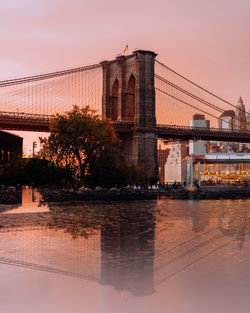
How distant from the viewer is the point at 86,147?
2016 inches

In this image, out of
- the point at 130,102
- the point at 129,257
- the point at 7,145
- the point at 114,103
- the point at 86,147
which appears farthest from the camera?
the point at 7,145

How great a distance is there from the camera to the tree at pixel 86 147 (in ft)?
163

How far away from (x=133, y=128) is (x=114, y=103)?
35.8 ft

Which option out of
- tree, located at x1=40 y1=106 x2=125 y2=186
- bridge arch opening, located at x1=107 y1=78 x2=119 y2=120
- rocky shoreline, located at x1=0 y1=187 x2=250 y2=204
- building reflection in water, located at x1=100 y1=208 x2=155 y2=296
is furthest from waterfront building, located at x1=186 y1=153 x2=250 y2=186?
building reflection in water, located at x1=100 y1=208 x2=155 y2=296

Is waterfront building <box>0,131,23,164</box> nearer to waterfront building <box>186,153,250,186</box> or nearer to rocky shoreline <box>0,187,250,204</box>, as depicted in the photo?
waterfront building <box>186,153,250,186</box>

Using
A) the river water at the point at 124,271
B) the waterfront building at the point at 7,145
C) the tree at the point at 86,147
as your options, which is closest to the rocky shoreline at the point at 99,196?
the tree at the point at 86,147

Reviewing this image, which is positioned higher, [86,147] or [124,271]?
[86,147]

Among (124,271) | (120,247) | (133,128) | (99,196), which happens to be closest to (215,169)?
(133,128)

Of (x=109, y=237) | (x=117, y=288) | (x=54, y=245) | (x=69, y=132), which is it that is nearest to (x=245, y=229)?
(x=109, y=237)

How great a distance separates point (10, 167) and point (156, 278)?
60341 millimetres

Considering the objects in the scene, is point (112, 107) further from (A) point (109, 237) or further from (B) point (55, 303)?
(B) point (55, 303)

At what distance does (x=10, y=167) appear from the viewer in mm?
64875

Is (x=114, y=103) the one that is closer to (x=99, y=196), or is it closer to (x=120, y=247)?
(x=99, y=196)

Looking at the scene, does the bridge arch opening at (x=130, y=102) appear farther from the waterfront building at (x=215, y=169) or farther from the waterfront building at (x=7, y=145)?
the waterfront building at (x=7, y=145)
